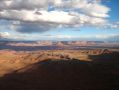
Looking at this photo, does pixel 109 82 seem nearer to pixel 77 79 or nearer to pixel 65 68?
pixel 77 79

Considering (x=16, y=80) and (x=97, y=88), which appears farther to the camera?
(x=16, y=80)

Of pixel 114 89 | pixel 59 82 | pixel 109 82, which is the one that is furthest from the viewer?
pixel 59 82

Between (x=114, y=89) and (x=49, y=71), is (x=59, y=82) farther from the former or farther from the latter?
(x=114, y=89)

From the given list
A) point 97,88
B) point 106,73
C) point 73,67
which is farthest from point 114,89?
point 73,67

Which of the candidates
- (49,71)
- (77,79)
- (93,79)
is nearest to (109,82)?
(93,79)

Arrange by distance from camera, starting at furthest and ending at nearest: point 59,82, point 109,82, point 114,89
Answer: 1. point 59,82
2. point 109,82
3. point 114,89

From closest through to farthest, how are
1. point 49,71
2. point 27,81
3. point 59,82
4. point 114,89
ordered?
1. point 114,89
2. point 59,82
3. point 27,81
4. point 49,71

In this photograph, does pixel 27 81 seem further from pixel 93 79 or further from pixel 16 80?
pixel 93 79

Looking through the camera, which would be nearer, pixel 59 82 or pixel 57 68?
pixel 59 82
